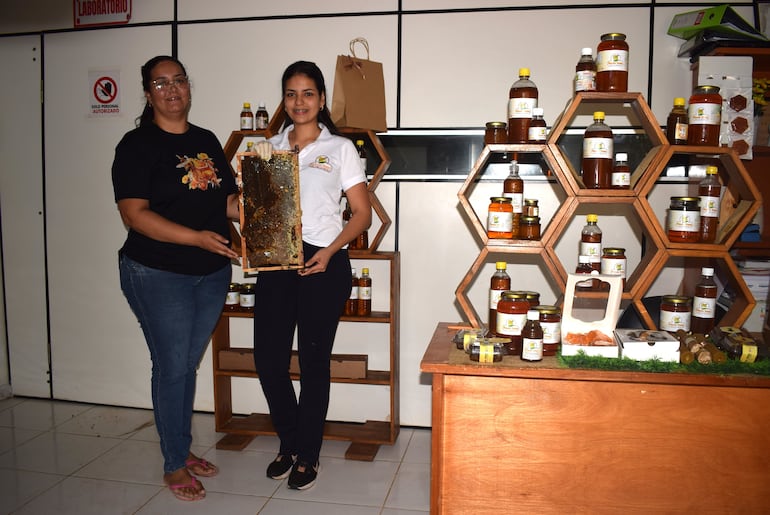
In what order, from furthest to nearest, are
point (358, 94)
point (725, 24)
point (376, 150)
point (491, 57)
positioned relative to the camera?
point (376, 150), point (491, 57), point (358, 94), point (725, 24)

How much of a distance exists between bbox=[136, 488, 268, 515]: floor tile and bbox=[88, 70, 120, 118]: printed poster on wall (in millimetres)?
2122

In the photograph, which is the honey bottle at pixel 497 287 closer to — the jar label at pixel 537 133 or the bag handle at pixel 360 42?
the jar label at pixel 537 133

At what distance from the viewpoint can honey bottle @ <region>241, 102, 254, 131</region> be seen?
3.00m

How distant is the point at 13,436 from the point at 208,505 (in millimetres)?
1368

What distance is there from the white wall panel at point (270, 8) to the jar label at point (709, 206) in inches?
69.6

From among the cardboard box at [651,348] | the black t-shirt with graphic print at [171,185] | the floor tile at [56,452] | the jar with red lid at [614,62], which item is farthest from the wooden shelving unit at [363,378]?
the cardboard box at [651,348]

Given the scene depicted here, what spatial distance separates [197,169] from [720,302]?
2282 mm

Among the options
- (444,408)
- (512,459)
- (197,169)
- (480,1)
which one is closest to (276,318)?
(197,169)

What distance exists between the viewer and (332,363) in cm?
301

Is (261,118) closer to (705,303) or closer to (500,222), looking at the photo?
(500,222)

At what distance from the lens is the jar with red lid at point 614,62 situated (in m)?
2.07

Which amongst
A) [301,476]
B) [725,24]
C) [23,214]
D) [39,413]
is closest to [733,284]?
[725,24]

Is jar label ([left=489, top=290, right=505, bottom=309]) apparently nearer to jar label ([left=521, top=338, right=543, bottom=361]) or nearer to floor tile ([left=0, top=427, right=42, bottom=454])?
jar label ([left=521, top=338, right=543, bottom=361])

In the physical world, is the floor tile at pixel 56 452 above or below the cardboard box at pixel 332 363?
below
